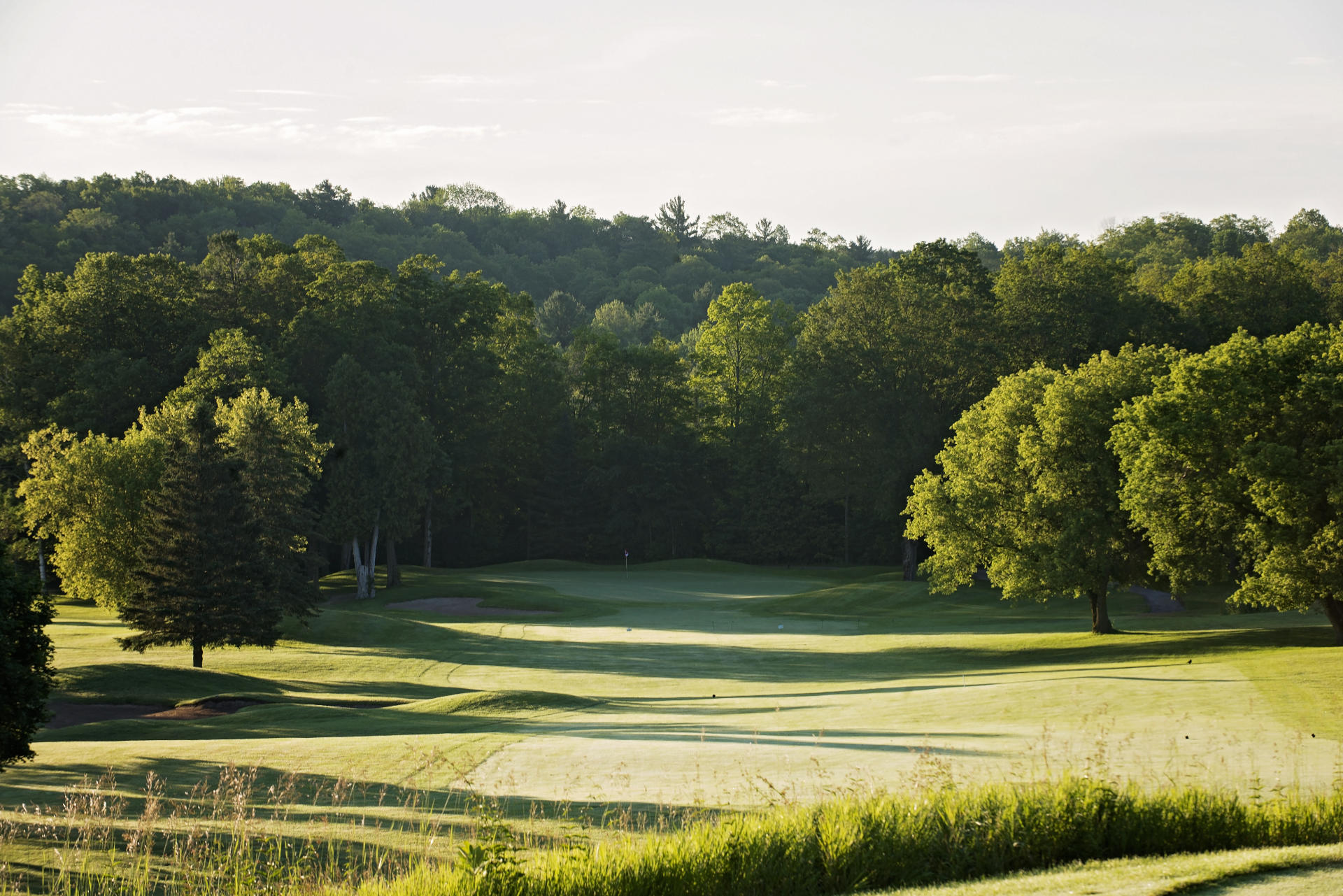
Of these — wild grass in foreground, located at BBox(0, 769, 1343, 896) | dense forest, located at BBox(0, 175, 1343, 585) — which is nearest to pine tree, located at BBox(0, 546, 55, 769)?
wild grass in foreground, located at BBox(0, 769, 1343, 896)

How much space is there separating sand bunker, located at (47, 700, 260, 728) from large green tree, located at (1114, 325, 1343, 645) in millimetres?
23635

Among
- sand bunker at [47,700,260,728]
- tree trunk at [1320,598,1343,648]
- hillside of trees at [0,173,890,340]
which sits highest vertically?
hillside of trees at [0,173,890,340]

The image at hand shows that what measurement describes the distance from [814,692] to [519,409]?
5537 cm

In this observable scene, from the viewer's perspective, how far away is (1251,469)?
25.6m

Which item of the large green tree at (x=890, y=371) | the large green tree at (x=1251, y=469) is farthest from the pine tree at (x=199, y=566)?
the large green tree at (x=890, y=371)

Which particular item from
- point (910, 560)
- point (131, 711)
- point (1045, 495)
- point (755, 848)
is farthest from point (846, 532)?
point (755, 848)

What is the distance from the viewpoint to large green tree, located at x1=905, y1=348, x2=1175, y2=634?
32094mm

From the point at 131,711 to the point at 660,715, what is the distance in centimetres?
1351

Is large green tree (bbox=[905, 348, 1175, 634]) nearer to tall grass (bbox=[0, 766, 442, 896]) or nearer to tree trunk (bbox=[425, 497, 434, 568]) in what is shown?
tall grass (bbox=[0, 766, 442, 896])

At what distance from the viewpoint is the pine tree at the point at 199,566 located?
3294 cm

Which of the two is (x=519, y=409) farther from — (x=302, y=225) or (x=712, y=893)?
(x=712, y=893)

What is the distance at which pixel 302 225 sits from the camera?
10862 cm

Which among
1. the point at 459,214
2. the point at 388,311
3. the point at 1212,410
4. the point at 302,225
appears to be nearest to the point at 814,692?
the point at 1212,410

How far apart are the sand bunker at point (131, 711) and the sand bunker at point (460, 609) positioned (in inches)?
930
